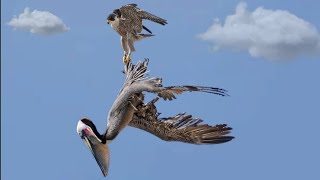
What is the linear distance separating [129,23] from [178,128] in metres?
1.05

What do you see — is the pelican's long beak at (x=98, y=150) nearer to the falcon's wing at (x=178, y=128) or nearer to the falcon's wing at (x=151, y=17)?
the falcon's wing at (x=178, y=128)

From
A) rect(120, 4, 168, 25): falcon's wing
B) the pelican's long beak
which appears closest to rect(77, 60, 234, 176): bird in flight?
the pelican's long beak

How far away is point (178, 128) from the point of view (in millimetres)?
5242

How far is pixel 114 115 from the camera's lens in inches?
196

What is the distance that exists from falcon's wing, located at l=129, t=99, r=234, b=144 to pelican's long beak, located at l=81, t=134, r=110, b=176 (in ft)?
1.14

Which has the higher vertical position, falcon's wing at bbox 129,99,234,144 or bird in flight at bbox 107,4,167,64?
bird in flight at bbox 107,4,167,64

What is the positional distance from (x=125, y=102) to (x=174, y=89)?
482 millimetres

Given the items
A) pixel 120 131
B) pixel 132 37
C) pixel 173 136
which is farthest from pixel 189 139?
pixel 132 37

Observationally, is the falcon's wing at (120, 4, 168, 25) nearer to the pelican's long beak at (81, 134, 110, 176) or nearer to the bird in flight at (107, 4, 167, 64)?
the bird in flight at (107, 4, 167, 64)

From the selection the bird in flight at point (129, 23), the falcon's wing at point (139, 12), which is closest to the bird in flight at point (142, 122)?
the bird in flight at point (129, 23)

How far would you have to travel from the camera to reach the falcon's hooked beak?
15.8 ft

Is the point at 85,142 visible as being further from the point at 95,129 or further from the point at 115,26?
the point at 115,26

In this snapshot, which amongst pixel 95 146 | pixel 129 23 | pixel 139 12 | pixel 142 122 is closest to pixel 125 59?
pixel 129 23

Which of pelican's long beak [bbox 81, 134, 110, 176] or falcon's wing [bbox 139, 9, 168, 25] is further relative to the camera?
falcon's wing [bbox 139, 9, 168, 25]
